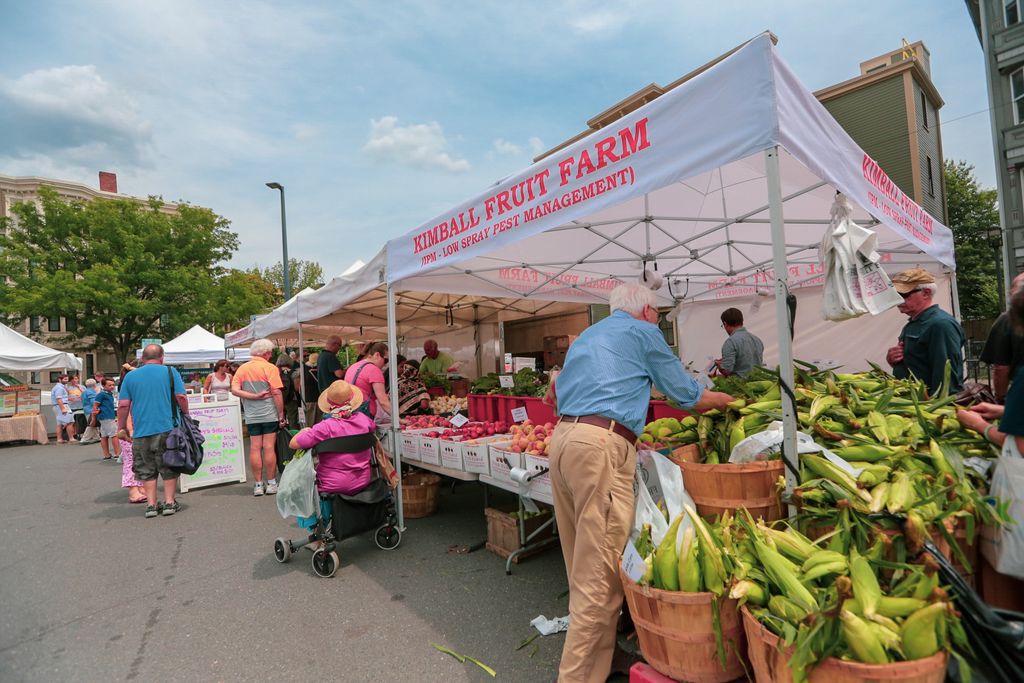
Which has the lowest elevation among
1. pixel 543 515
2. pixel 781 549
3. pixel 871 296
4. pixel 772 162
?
pixel 543 515

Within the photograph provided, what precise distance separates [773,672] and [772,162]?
1.96m

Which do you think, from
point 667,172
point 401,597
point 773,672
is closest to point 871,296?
point 667,172

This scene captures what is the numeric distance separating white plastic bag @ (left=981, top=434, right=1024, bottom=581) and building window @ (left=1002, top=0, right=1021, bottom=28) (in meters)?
22.6

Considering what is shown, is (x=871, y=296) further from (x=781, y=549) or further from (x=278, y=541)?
(x=278, y=541)

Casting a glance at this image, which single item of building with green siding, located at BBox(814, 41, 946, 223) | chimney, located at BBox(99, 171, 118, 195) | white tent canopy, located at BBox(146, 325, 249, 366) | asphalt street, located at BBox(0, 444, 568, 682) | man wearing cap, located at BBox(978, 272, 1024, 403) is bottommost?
asphalt street, located at BBox(0, 444, 568, 682)

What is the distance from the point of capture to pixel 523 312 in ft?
33.6

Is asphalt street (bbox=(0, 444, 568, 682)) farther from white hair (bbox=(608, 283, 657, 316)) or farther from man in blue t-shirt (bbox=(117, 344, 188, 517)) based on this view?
white hair (bbox=(608, 283, 657, 316))

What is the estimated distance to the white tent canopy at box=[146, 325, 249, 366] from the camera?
1605 cm

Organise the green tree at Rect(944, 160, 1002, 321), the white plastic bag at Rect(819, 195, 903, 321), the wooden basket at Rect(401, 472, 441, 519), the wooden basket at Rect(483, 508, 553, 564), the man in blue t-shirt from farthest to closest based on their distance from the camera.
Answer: the green tree at Rect(944, 160, 1002, 321)
the man in blue t-shirt
the wooden basket at Rect(401, 472, 441, 519)
the wooden basket at Rect(483, 508, 553, 564)
the white plastic bag at Rect(819, 195, 903, 321)

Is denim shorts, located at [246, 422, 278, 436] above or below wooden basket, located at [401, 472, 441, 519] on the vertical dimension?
above

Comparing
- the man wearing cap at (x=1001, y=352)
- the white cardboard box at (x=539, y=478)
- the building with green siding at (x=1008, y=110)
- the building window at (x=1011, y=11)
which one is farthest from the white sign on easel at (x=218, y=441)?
the building window at (x=1011, y=11)

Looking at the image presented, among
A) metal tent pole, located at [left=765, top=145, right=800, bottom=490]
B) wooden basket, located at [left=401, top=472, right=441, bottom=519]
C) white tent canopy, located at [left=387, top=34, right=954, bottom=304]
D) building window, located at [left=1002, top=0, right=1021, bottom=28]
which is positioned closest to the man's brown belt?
metal tent pole, located at [left=765, top=145, right=800, bottom=490]

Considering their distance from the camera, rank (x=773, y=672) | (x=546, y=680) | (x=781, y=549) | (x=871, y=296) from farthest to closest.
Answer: (x=546, y=680)
(x=871, y=296)
(x=781, y=549)
(x=773, y=672)

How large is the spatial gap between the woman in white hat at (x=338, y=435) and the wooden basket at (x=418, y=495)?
1.46m
